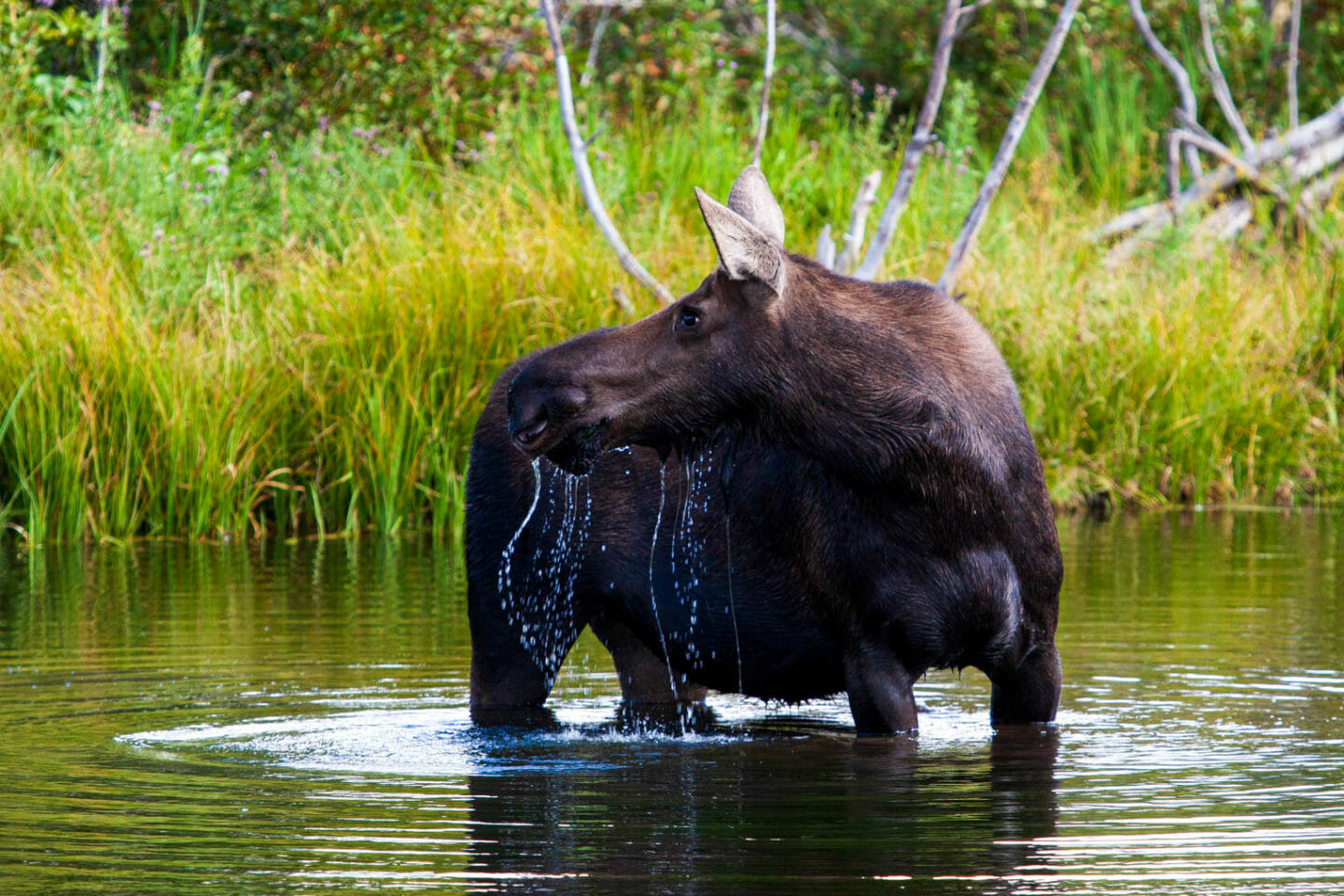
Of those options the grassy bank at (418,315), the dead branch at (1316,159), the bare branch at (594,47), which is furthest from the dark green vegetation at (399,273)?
the dead branch at (1316,159)

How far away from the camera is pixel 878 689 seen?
5668mm

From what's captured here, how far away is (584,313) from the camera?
11.9 meters

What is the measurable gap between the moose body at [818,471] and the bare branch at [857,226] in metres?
5.54

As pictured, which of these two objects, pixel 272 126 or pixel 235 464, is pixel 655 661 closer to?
pixel 235 464

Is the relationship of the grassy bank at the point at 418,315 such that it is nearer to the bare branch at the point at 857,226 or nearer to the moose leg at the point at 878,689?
the bare branch at the point at 857,226

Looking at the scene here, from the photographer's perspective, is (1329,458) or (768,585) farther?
(1329,458)

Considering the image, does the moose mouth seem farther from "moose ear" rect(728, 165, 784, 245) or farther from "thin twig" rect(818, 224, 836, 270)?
"thin twig" rect(818, 224, 836, 270)

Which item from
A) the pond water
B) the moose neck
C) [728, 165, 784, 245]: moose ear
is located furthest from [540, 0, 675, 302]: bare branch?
the moose neck

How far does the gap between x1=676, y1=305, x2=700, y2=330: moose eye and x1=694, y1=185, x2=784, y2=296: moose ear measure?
5.7 inches

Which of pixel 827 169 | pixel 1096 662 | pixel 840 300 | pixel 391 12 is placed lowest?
pixel 1096 662

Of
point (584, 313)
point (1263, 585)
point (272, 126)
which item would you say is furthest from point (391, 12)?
point (1263, 585)

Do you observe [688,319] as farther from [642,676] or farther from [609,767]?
[642,676]

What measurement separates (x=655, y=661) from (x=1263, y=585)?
3834mm

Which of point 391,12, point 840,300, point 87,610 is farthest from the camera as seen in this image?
point 391,12
